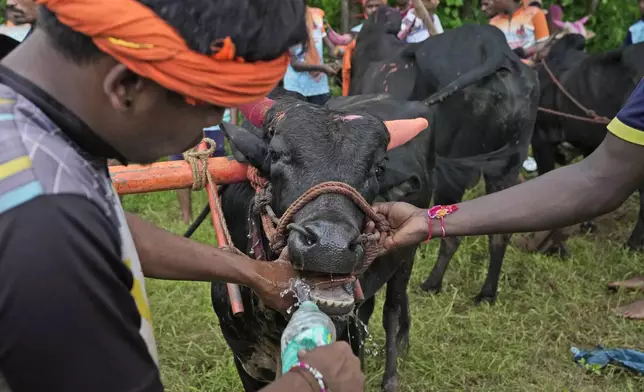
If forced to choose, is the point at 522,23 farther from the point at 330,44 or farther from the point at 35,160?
the point at 35,160

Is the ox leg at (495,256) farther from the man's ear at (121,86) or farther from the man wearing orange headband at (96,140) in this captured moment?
the man's ear at (121,86)

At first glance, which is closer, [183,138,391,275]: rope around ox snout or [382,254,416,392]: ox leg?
[183,138,391,275]: rope around ox snout

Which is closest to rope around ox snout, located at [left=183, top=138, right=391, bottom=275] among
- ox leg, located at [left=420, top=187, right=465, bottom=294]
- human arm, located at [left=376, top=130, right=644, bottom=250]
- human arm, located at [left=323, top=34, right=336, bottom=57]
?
human arm, located at [left=376, top=130, right=644, bottom=250]

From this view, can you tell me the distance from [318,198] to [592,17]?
28.0 ft

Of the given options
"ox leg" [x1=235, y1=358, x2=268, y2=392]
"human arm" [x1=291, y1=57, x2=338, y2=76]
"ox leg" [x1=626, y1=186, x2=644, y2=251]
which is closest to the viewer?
"ox leg" [x1=235, y1=358, x2=268, y2=392]

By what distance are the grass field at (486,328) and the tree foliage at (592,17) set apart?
436cm

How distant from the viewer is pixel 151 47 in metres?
0.88

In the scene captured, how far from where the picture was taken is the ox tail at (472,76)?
3.85 metres

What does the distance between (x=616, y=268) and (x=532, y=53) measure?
228cm

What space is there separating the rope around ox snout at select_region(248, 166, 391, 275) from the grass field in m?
1.35

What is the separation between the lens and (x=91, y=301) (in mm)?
826

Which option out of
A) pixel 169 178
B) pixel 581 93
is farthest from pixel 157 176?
pixel 581 93

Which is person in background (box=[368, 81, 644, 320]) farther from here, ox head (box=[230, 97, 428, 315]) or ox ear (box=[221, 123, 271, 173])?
ox ear (box=[221, 123, 271, 173])

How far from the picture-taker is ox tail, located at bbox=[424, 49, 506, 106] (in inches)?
152
